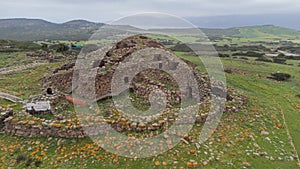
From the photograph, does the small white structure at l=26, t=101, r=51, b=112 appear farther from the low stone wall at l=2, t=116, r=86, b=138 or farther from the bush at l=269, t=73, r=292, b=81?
the bush at l=269, t=73, r=292, b=81

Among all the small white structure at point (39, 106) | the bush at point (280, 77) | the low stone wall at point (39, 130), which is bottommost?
the low stone wall at point (39, 130)

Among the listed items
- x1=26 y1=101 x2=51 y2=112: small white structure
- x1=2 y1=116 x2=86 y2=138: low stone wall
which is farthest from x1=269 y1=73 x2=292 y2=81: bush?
x1=26 y1=101 x2=51 y2=112: small white structure

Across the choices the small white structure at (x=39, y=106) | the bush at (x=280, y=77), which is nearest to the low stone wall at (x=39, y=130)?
the small white structure at (x=39, y=106)

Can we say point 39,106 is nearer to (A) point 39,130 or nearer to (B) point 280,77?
(A) point 39,130

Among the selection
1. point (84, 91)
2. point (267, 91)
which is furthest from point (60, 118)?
point (267, 91)

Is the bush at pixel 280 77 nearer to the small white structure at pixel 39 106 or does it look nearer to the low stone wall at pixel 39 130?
the low stone wall at pixel 39 130

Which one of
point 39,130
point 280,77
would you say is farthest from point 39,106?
point 280,77

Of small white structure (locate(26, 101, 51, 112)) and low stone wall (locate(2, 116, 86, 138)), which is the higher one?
small white structure (locate(26, 101, 51, 112))

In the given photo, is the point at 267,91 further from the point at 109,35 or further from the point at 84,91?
the point at 109,35
